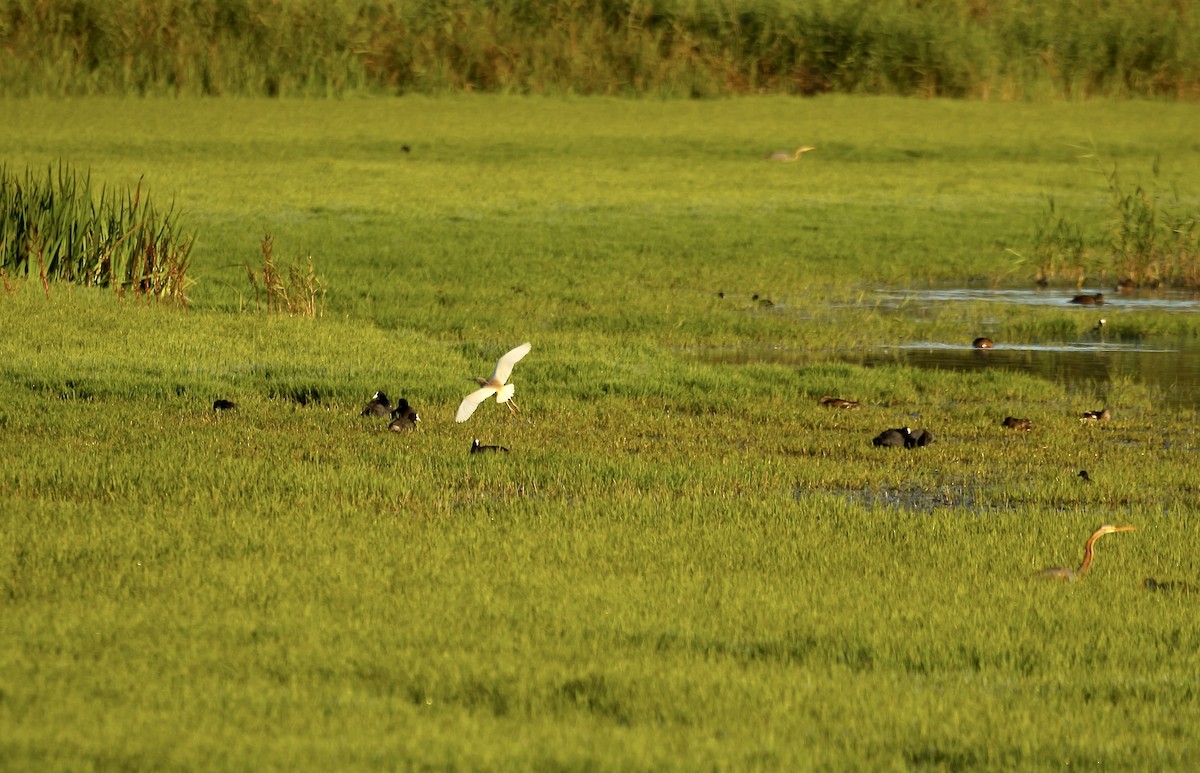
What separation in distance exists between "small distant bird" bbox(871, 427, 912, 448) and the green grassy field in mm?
77

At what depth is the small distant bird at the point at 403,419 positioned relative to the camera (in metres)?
10.1

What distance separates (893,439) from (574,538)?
3.07 meters

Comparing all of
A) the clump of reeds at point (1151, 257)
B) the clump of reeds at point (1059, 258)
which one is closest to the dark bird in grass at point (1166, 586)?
the clump of reeds at point (1151, 257)

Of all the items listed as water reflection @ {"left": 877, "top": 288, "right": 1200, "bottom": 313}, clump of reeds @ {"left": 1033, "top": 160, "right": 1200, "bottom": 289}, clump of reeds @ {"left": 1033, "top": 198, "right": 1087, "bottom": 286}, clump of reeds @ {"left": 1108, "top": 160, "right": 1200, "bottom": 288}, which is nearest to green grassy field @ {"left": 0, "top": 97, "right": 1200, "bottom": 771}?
water reflection @ {"left": 877, "top": 288, "right": 1200, "bottom": 313}

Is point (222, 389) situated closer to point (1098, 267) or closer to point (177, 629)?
point (177, 629)

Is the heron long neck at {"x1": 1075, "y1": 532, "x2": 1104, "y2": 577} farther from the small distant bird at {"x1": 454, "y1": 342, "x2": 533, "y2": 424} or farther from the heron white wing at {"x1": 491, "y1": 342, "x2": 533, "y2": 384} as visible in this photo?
the heron white wing at {"x1": 491, "y1": 342, "x2": 533, "y2": 384}

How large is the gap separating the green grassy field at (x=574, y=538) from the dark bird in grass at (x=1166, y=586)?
0.14 m

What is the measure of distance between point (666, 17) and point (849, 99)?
12.2 ft

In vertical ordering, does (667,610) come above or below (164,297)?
above

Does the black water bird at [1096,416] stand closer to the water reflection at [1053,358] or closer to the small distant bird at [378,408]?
the water reflection at [1053,358]

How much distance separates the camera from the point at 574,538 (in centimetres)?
749

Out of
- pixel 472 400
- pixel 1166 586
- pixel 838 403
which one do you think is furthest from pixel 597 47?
pixel 1166 586

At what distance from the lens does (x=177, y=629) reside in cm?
607

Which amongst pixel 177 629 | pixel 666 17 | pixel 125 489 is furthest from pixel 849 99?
pixel 177 629
